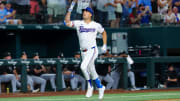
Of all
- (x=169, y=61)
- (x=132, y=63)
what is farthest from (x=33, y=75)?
(x=169, y=61)

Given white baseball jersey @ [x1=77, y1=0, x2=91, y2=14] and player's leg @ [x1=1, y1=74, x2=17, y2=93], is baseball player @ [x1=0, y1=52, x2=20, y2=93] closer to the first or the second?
player's leg @ [x1=1, y1=74, x2=17, y2=93]

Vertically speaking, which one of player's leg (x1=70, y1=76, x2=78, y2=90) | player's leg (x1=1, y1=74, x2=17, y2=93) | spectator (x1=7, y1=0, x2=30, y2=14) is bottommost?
player's leg (x1=70, y1=76, x2=78, y2=90)

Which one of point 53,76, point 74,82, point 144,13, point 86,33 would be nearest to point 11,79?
point 53,76

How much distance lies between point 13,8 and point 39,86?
332 cm

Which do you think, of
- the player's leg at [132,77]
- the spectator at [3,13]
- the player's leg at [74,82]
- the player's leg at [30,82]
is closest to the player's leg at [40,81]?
the player's leg at [30,82]

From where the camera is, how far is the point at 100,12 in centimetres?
1786

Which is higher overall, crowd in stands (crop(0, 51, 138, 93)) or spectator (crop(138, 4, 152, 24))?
spectator (crop(138, 4, 152, 24))

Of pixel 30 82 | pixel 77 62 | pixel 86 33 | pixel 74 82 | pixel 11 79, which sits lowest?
pixel 74 82

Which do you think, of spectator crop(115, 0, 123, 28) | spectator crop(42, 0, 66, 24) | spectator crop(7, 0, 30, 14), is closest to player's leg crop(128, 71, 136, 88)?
spectator crop(115, 0, 123, 28)

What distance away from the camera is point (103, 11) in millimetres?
17875

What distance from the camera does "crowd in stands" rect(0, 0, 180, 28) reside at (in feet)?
55.6

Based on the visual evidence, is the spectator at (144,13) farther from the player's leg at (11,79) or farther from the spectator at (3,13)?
the player's leg at (11,79)

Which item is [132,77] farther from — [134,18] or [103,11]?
[134,18]

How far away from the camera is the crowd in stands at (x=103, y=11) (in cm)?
1694
